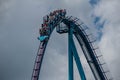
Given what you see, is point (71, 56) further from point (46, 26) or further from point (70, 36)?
point (46, 26)

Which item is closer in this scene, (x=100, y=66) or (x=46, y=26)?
(x=46, y=26)

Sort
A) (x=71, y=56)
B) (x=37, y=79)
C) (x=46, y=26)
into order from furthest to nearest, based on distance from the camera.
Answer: (x=71, y=56) < (x=46, y=26) < (x=37, y=79)

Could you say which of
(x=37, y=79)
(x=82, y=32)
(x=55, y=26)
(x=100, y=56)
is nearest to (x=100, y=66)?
(x=100, y=56)

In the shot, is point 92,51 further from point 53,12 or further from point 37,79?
point 37,79

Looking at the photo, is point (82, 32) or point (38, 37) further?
point (82, 32)

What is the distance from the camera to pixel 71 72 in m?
57.1

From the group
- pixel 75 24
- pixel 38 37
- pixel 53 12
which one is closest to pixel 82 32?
pixel 75 24

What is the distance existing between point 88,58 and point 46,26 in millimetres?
9697

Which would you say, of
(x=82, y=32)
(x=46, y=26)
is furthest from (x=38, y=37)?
(x=82, y=32)

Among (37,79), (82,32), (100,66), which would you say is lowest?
(37,79)

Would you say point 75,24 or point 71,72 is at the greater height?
point 75,24

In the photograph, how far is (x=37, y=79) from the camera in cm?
5006

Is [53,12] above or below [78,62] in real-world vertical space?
above

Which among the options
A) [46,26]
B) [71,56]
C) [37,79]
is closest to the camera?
[37,79]
